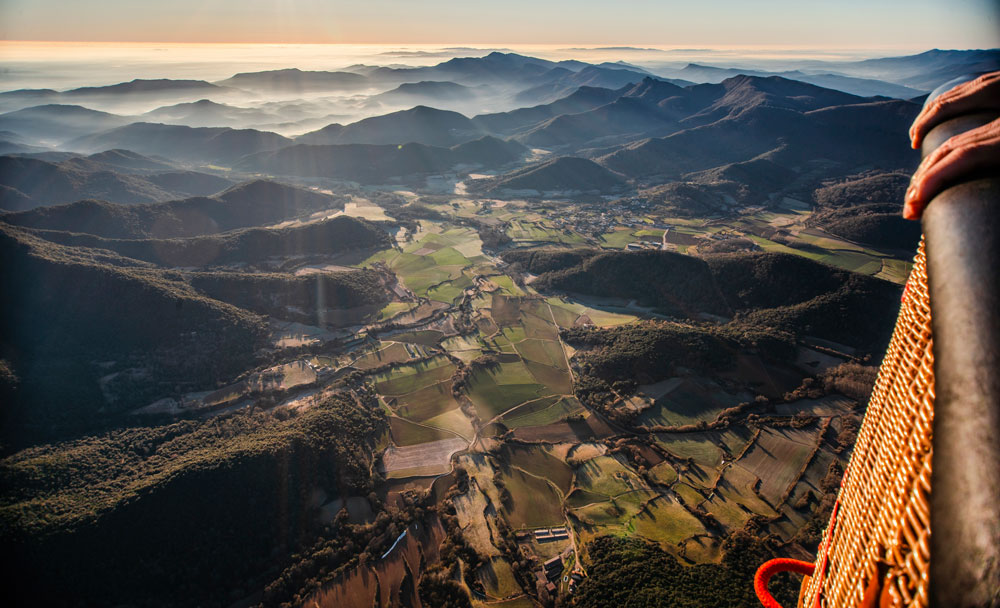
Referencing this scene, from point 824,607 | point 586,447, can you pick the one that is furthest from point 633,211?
point 824,607

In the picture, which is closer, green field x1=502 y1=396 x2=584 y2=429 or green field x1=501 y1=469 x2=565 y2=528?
green field x1=501 y1=469 x2=565 y2=528

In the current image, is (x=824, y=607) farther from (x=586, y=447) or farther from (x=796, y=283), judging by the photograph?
(x=796, y=283)

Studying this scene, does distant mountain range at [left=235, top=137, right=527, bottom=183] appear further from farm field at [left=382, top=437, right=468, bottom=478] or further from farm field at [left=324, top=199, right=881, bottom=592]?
farm field at [left=382, top=437, right=468, bottom=478]

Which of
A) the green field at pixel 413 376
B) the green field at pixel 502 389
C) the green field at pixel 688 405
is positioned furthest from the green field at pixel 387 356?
the green field at pixel 688 405

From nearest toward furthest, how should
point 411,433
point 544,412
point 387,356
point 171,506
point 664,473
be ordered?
point 171,506, point 664,473, point 411,433, point 544,412, point 387,356

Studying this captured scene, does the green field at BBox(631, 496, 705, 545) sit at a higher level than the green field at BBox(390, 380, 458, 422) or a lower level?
lower

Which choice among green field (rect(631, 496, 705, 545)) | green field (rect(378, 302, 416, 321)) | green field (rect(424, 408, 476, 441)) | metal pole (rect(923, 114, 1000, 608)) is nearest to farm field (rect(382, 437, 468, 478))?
green field (rect(424, 408, 476, 441))

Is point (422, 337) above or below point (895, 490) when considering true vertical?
below

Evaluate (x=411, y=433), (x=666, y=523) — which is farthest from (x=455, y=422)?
(x=666, y=523)

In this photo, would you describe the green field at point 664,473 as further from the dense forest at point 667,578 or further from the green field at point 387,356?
the green field at point 387,356

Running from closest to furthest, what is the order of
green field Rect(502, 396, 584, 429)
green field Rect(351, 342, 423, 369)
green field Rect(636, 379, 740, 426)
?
green field Rect(636, 379, 740, 426)
green field Rect(502, 396, 584, 429)
green field Rect(351, 342, 423, 369)

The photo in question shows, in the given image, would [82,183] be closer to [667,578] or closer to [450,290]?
[450,290]
